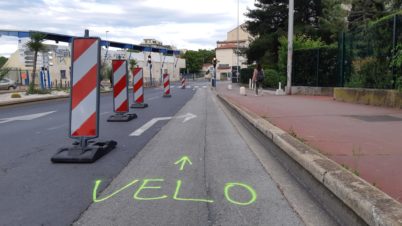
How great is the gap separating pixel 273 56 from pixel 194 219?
3988cm

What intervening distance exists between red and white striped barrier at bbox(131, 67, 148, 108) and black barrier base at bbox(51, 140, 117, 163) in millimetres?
9509

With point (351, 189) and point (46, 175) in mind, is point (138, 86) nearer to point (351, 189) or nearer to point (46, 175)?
point (46, 175)

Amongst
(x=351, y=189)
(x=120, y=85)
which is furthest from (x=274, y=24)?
(x=351, y=189)

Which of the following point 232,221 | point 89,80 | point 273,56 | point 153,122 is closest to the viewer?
point 232,221

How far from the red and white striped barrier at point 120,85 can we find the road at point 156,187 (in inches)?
154

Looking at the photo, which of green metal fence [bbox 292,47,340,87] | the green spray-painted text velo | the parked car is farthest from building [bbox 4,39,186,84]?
the green spray-painted text velo

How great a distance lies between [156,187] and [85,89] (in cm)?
248

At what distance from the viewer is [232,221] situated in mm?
4035

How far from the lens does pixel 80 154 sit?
6.71m

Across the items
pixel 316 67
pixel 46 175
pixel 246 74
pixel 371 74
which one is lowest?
pixel 46 175

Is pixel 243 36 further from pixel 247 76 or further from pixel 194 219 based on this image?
pixel 194 219

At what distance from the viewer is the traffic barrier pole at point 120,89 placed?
12492 millimetres

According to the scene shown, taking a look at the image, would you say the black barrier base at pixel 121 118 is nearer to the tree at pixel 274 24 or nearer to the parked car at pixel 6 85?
the tree at pixel 274 24

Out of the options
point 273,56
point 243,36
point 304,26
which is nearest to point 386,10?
point 304,26
